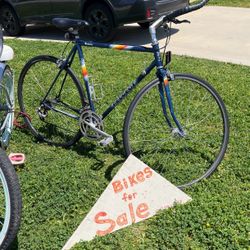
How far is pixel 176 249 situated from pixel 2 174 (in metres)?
1.18

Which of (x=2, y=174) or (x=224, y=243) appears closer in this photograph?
(x=2, y=174)

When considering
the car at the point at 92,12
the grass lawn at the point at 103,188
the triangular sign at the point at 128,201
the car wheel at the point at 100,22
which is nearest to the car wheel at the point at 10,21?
the car at the point at 92,12

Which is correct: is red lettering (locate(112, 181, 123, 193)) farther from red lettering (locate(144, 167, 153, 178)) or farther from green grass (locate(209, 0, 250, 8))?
green grass (locate(209, 0, 250, 8))

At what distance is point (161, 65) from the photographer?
310 centimetres

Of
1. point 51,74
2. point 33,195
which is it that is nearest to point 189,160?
point 33,195

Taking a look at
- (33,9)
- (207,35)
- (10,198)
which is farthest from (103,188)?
(33,9)

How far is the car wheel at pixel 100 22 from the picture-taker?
7324 mm

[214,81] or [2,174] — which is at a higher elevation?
[2,174]

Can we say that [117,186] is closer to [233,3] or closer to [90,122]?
[90,122]

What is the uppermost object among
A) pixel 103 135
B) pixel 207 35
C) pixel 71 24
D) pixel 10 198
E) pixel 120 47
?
pixel 71 24

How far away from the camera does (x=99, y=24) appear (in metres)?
7.43

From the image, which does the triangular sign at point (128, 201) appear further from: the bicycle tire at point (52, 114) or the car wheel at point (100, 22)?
the car wheel at point (100, 22)

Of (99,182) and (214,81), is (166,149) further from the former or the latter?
(214,81)

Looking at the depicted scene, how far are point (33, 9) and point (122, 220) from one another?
640 centimetres
